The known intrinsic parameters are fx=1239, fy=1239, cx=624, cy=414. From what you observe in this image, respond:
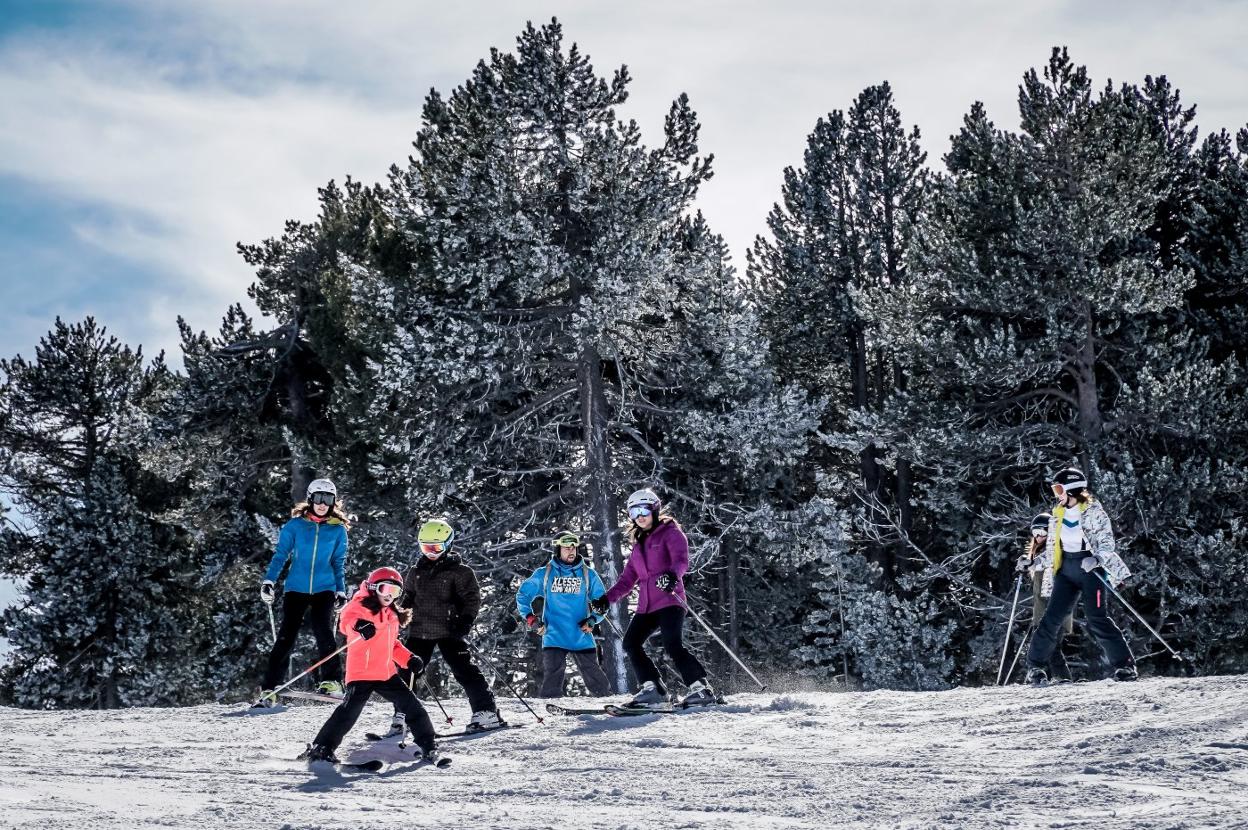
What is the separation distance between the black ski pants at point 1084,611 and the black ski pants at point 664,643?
120 inches

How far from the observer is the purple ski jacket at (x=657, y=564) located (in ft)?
32.8

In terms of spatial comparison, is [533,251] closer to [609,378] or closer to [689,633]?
[609,378]

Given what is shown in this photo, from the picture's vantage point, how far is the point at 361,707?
8180 mm

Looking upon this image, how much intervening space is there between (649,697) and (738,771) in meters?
2.99

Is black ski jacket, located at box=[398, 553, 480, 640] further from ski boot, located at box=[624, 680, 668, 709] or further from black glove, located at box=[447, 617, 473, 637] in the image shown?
ski boot, located at box=[624, 680, 668, 709]

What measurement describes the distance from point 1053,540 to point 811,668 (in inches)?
521

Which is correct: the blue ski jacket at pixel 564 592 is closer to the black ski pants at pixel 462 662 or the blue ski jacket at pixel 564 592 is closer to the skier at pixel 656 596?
the skier at pixel 656 596

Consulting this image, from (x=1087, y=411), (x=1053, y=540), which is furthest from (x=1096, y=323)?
(x=1053, y=540)

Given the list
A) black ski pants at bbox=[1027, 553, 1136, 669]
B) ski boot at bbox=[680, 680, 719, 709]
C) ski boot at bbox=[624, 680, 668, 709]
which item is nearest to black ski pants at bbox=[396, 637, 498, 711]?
ski boot at bbox=[624, 680, 668, 709]

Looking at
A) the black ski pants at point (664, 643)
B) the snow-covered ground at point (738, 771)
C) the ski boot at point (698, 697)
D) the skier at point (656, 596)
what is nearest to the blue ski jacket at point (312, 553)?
the snow-covered ground at point (738, 771)

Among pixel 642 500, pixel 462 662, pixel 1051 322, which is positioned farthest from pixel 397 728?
pixel 1051 322

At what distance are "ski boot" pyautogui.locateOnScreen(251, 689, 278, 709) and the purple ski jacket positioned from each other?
10.4 ft

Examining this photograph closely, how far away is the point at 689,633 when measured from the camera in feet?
74.2

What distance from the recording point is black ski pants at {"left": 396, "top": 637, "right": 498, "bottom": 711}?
937cm
